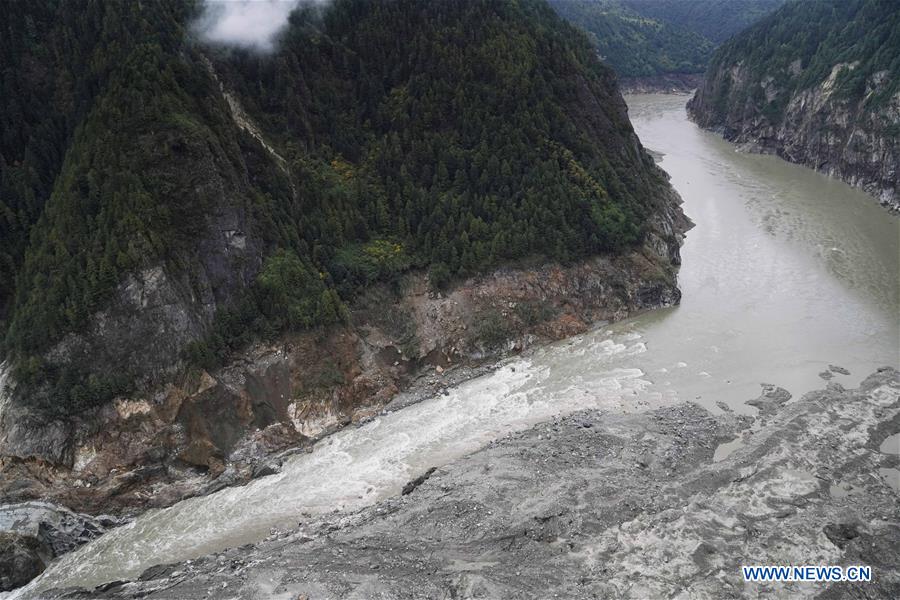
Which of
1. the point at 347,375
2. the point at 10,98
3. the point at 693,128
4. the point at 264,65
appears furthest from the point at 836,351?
the point at 693,128

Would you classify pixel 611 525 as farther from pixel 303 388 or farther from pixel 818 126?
pixel 818 126

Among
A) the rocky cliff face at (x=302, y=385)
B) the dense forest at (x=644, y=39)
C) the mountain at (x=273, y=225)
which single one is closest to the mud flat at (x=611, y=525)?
the rocky cliff face at (x=302, y=385)

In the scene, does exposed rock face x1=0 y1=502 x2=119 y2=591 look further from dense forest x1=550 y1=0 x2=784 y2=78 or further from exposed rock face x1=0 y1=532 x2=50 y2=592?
dense forest x1=550 y1=0 x2=784 y2=78

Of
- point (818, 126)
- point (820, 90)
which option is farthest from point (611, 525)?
point (820, 90)

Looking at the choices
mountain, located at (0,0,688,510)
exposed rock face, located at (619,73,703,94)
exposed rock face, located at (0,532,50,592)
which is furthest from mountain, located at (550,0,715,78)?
exposed rock face, located at (0,532,50,592)

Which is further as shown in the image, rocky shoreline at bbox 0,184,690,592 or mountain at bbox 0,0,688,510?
mountain at bbox 0,0,688,510

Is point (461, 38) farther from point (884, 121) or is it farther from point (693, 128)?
point (693, 128)

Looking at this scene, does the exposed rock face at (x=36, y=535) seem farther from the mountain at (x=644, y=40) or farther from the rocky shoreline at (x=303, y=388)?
the mountain at (x=644, y=40)
